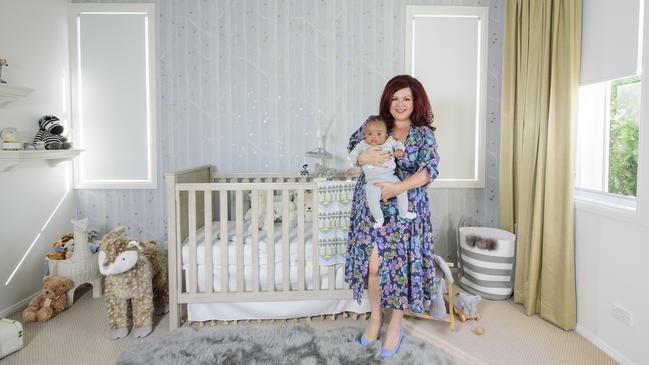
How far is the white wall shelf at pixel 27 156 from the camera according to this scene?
2.18 meters

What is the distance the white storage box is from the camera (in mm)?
1837

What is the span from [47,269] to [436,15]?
3179mm

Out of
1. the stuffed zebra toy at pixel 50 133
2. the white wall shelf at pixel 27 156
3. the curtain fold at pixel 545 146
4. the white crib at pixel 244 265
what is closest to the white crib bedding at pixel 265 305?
the white crib at pixel 244 265

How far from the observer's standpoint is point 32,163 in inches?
99.3

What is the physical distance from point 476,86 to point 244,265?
2125 millimetres

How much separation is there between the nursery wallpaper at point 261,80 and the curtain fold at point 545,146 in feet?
1.50

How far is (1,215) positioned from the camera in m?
2.29

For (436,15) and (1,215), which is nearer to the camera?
(1,215)

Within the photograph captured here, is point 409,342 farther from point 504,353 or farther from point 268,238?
point 268,238

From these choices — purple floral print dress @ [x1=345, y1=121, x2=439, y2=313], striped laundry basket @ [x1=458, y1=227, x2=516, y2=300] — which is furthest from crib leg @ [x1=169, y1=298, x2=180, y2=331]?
striped laundry basket @ [x1=458, y1=227, x2=516, y2=300]

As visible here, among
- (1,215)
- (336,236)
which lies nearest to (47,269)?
(1,215)

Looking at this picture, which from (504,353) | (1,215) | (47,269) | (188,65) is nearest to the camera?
(504,353)

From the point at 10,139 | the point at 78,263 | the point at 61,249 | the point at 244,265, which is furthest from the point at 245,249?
the point at 10,139

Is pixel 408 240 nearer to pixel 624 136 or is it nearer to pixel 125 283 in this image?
pixel 624 136
